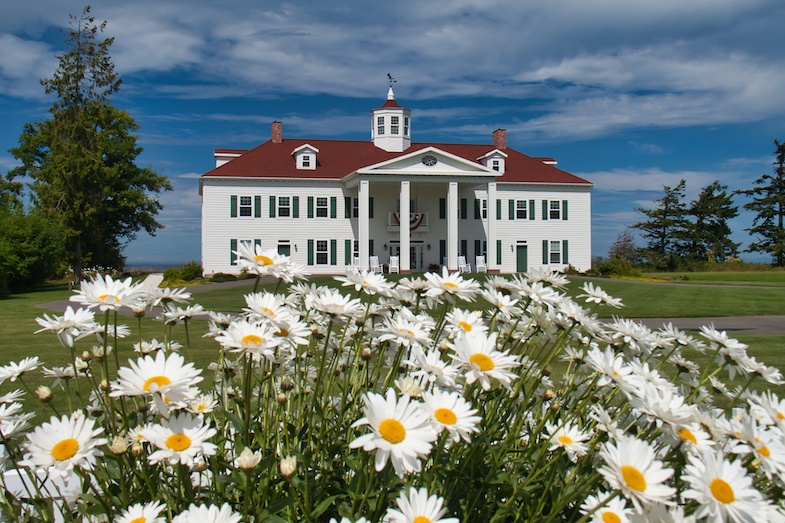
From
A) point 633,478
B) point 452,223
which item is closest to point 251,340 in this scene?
point 633,478

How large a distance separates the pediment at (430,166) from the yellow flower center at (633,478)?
3067 centimetres

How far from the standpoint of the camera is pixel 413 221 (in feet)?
112

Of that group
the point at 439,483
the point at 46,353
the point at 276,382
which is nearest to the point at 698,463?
the point at 439,483

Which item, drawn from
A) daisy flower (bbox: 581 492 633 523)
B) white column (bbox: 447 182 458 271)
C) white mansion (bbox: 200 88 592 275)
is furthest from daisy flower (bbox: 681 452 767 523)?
white column (bbox: 447 182 458 271)

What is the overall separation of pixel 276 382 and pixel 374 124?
36.1m

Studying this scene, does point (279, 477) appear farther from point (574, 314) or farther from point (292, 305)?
point (574, 314)

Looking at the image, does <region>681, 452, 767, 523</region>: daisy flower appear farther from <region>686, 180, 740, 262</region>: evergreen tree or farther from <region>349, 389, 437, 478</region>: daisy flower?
<region>686, 180, 740, 262</region>: evergreen tree

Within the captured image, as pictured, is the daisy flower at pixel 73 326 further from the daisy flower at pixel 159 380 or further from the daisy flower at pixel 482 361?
the daisy flower at pixel 482 361

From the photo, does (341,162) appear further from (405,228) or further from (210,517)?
(210,517)

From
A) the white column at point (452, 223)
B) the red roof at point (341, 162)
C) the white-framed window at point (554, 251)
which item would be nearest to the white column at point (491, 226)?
the white column at point (452, 223)

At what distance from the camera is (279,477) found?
6.82ft

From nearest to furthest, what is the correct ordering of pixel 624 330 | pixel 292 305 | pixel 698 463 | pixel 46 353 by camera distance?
pixel 698 463, pixel 624 330, pixel 292 305, pixel 46 353

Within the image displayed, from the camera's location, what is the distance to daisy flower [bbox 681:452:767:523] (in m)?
1.43

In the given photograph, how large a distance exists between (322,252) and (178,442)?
109 ft
